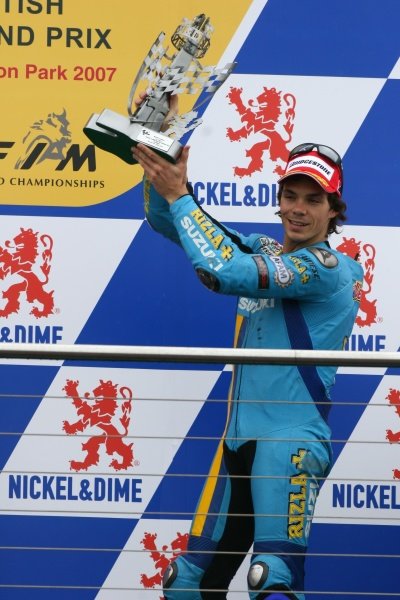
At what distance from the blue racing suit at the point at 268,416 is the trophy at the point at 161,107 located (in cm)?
Answer: 15

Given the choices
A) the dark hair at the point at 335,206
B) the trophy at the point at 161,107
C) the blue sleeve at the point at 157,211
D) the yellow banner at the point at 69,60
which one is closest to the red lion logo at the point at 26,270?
the yellow banner at the point at 69,60

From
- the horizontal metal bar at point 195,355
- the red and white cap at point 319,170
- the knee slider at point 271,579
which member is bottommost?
the knee slider at point 271,579

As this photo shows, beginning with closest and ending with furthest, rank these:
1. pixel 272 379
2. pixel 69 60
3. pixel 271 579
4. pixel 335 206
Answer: pixel 271 579
pixel 272 379
pixel 335 206
pixel 69 60

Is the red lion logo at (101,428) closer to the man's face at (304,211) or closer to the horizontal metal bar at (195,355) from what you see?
the man's face at (304,211)

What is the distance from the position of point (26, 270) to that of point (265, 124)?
0.75m

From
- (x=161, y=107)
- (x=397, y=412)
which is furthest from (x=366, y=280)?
(x=161, y=107)

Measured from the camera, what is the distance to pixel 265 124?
317cm

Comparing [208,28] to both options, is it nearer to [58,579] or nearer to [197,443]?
[197,443]

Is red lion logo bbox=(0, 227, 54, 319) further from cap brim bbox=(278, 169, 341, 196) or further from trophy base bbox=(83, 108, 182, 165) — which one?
cap brim bbox=(278, 169, 341, 196)

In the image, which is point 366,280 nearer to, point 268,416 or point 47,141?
point 268,416

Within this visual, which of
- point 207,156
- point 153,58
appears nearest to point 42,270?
point 207,156

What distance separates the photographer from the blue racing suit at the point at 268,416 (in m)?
2.49

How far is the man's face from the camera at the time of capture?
263 cm

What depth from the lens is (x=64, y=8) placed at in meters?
3.14
